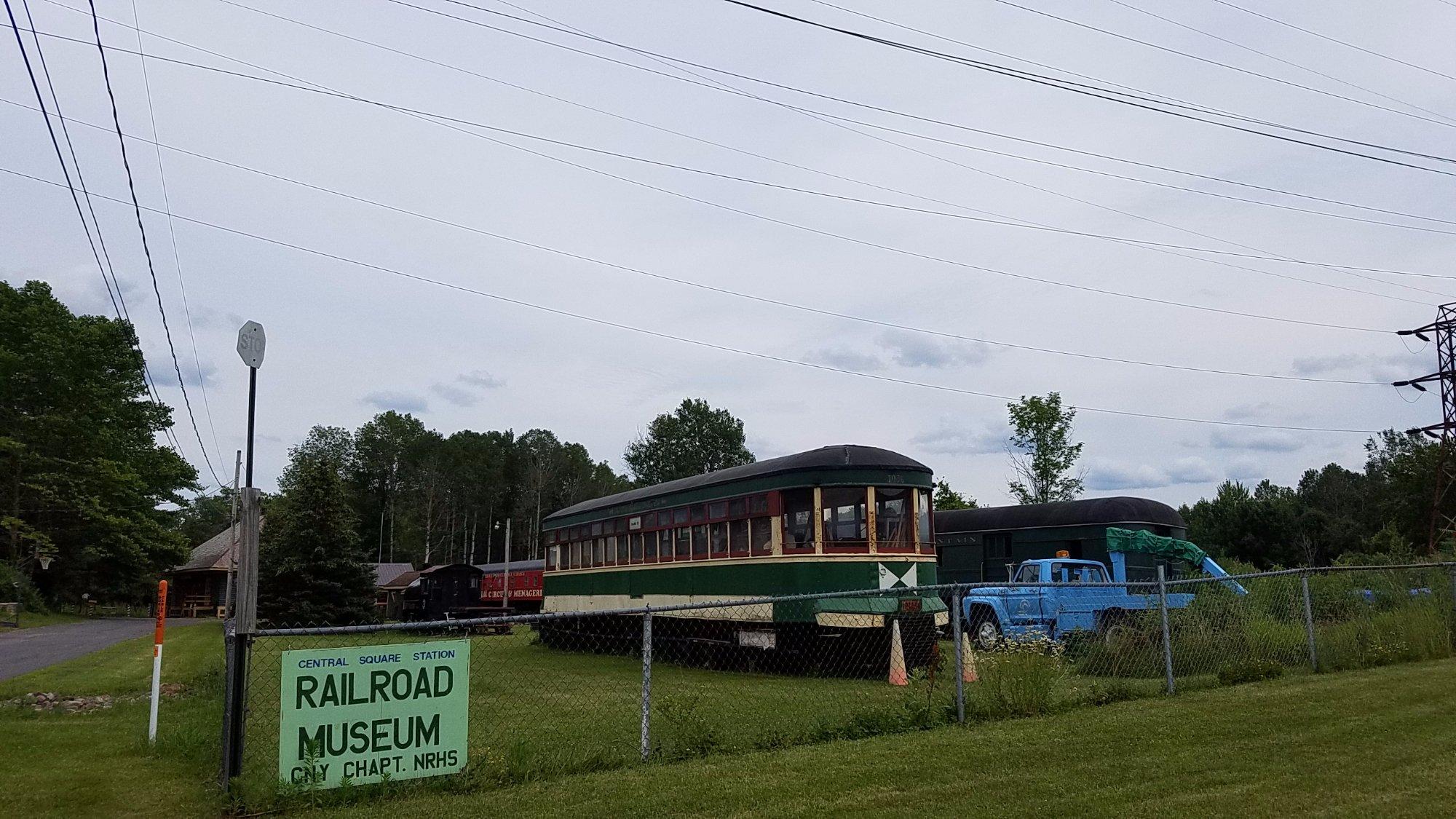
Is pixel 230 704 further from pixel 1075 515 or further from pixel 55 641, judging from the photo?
pixel 55 641

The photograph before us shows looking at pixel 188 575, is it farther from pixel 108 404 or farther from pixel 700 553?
pixel 700 553

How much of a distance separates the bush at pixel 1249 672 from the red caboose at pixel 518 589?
77.5ft

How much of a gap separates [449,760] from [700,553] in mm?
9961

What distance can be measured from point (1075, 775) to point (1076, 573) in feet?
39.5

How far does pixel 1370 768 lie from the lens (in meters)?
6.15

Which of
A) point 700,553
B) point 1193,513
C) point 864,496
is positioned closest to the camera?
point 864,496

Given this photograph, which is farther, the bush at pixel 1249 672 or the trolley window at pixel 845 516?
the trolley window at pixel 845 516

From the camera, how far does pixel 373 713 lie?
619cm

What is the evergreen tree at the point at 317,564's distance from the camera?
110 feet

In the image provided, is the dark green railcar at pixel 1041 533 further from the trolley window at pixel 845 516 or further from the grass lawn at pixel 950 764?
the grass lawn at pixel 950 764

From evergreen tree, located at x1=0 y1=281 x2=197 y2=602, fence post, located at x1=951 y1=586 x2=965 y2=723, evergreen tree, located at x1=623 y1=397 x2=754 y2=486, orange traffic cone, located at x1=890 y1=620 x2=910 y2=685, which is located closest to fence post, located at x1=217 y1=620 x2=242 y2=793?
fence post, located at x1=951 y1=586 x2=965 y2=723

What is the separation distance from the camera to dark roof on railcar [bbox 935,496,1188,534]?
2094 cm

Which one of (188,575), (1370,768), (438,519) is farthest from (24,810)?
(438,519)

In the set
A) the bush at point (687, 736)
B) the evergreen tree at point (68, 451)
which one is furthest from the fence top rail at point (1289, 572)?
the evergreen tree at point (68, 451)
